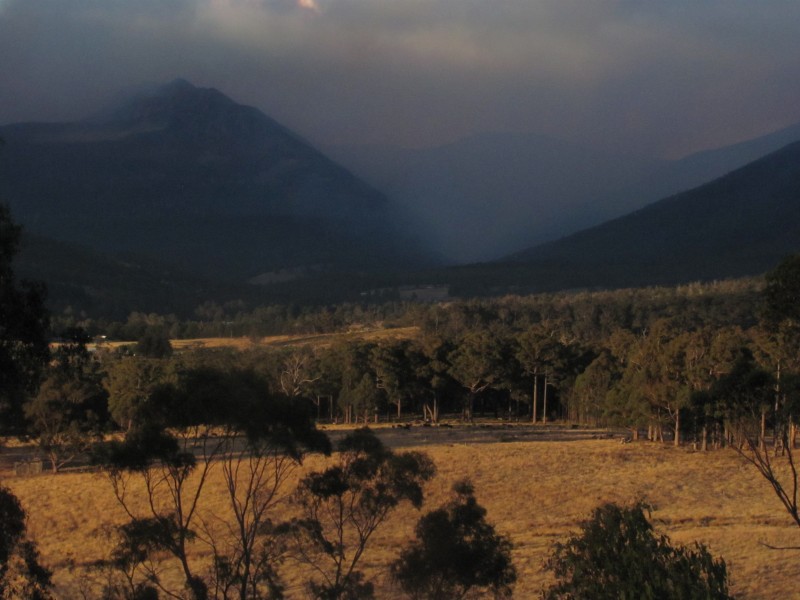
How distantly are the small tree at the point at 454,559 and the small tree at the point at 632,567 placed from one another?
205 inches

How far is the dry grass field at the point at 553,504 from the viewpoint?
27.4 metres

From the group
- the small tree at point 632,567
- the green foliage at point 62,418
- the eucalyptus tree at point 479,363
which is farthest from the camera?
the eucalyptus tree at point 479,363

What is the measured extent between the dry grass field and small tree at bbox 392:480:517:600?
4.30 m

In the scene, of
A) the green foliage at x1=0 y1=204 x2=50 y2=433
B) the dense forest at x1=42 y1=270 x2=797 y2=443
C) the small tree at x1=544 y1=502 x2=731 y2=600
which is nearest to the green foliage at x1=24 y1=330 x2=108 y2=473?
the dense forest at x1=42 y1=270 x2=797 y2=443

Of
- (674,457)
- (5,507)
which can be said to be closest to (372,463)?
(5,507)

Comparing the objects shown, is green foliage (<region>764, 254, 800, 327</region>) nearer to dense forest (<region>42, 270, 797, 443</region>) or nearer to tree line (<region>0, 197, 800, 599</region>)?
tree line (<region>0, 197, 800, 599</region>)

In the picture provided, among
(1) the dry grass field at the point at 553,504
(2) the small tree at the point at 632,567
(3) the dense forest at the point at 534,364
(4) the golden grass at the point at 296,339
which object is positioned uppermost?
(4) the golden grass at the point at 296,339

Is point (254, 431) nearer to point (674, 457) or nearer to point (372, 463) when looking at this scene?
point (372, 463)

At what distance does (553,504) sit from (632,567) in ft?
79.4

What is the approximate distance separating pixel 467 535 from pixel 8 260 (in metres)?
11.5

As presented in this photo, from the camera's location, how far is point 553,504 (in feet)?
121

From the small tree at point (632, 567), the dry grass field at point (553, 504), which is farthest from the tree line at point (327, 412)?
the dry grass field at point (553, 504)

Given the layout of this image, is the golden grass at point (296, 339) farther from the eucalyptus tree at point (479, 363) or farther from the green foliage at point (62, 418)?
the green foliage at point (62, 418)

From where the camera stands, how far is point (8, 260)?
609 inches
